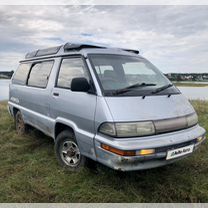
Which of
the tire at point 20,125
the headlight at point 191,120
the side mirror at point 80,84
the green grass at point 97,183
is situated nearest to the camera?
the green grass at point 97,183

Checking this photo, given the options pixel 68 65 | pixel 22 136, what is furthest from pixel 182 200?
pixel 22 136

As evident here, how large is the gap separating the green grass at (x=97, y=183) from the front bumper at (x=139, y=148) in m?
0.48

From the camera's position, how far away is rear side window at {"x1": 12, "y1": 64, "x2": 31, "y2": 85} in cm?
521

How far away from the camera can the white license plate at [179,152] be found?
9.28ft

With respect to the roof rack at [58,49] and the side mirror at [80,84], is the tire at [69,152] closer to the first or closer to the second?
the side mirror at [80,84]

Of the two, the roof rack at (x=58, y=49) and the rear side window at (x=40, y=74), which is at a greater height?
the roof rack at (x=58, y=49)

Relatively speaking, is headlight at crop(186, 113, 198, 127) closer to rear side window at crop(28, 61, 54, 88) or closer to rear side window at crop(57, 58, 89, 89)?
rear side window at crop(57, 58, 89, 89)

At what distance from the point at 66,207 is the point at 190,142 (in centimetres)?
186

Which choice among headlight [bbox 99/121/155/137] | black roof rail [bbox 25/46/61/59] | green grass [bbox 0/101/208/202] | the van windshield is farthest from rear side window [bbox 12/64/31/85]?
headlight [bbox 99/121/155/137]

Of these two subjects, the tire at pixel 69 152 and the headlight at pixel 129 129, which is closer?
the headlight at pixel 129 129

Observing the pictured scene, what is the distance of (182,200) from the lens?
112 inches

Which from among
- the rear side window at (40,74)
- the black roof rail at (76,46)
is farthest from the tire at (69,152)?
the black roof rail at (76,46)

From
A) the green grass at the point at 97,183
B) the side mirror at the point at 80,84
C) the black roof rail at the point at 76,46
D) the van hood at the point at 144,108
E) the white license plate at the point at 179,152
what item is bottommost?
the green grass at the point at 97,183

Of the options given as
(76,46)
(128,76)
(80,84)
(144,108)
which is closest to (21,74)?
(76,46)
